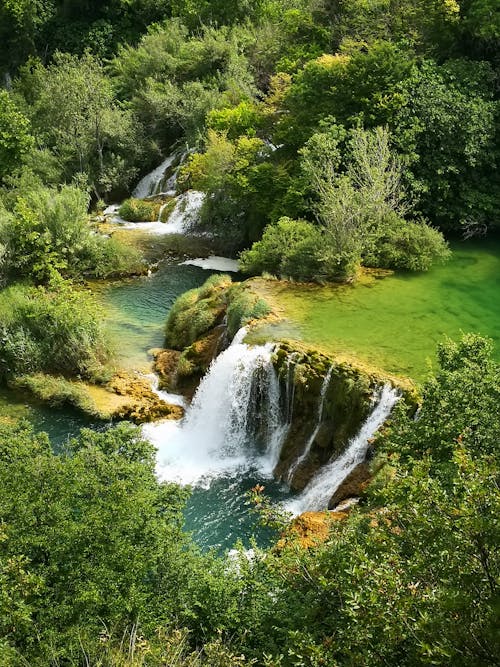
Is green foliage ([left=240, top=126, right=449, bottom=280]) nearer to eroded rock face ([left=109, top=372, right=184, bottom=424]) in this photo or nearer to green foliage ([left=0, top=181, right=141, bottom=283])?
eroded rock face ([left=109, top=372, right=184, bottom=424])

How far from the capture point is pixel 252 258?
22.1 metres

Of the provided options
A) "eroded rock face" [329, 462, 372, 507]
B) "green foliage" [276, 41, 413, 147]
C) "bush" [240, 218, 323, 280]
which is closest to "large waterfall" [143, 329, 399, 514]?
"eroded rock face" [329, 462, 372, 507]

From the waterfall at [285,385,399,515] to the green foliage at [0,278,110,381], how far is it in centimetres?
745

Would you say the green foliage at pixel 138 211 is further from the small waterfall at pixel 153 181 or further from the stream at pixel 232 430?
the stream at pixel 232 430

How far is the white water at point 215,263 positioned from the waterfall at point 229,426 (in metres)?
8.92

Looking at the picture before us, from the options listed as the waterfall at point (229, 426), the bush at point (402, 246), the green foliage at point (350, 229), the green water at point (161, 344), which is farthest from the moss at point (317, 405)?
the bush at point (402, 246)

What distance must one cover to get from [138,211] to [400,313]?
16.2m

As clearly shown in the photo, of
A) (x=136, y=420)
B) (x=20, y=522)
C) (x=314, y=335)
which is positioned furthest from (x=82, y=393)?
(x=20, y=522)

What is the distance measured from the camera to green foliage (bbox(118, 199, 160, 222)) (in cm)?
3052

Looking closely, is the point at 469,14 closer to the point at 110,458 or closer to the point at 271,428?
the point at 271,428

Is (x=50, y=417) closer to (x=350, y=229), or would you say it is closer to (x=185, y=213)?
(x=350, y=229)

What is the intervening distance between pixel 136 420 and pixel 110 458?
7600 millimetres

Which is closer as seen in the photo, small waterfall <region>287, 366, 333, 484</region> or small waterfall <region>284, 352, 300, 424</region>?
small waterfall <region>287, 366, 333, 484</region>

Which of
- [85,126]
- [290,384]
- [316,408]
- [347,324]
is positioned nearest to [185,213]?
[85,126]
